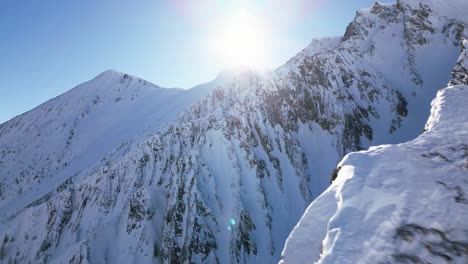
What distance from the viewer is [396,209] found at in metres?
8.09

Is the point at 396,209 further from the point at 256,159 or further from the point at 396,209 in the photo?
the point at 256,159

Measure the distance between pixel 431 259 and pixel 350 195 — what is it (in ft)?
9.87

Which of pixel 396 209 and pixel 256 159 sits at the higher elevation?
pixel 396 209

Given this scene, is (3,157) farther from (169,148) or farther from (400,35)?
(400,35)

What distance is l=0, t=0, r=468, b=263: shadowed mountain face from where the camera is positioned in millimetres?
41875

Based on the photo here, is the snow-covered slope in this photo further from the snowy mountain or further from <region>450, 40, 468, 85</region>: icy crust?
the snowy mountain

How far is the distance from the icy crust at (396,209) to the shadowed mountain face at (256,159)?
3290 centimetres

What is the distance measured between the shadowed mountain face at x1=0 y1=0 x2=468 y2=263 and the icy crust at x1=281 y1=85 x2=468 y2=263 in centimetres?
3290

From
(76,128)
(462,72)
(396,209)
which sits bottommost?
(396,209)

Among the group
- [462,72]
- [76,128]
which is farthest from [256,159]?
[76,128]

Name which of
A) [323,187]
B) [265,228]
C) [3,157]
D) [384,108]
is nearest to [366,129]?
[384,108]

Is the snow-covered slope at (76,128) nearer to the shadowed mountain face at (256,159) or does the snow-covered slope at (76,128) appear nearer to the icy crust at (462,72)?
the shadowed mountain face at (256,159)

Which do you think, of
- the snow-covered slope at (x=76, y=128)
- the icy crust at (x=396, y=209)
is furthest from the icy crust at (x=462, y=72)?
the snow-covered slope at (x=76, y=128)

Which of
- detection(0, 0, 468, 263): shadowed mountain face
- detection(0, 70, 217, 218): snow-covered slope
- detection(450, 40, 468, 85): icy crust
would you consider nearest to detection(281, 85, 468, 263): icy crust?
detection(450, 40, 468, 85): icy crust
